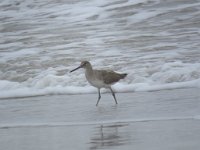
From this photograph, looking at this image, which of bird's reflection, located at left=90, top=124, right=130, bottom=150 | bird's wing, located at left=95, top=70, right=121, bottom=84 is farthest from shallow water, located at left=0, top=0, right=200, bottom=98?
bird's reflection, located at left=90, top=124, right=130, bottom=150

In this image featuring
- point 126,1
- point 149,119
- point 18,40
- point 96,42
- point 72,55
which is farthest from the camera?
point 126,1

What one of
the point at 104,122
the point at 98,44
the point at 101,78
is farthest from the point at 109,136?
the point at 98,44

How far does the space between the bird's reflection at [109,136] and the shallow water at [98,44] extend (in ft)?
9.20

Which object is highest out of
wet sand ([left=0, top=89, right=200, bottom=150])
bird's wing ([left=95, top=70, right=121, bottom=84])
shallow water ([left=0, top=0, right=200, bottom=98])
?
wet sand ([left=0, top=89, right=200, bottom=150])

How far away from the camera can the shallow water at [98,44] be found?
415 inches

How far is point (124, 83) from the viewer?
10281 millimetres

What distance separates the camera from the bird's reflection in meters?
6.09

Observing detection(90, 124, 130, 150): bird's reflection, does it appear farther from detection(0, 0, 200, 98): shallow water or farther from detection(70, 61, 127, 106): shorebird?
detection(0, 0, 200, 98): shallow water

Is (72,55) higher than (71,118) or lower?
lower

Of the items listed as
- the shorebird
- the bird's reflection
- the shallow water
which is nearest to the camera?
the bird's reflection

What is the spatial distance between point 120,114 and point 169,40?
593 cm

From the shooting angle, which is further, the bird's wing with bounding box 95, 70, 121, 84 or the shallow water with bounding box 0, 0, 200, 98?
the shallow water with bounding box 0, 0, 200, 98

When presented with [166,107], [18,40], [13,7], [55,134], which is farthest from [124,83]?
[13,7]

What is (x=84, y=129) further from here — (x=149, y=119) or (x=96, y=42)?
(x=96, y=42)
